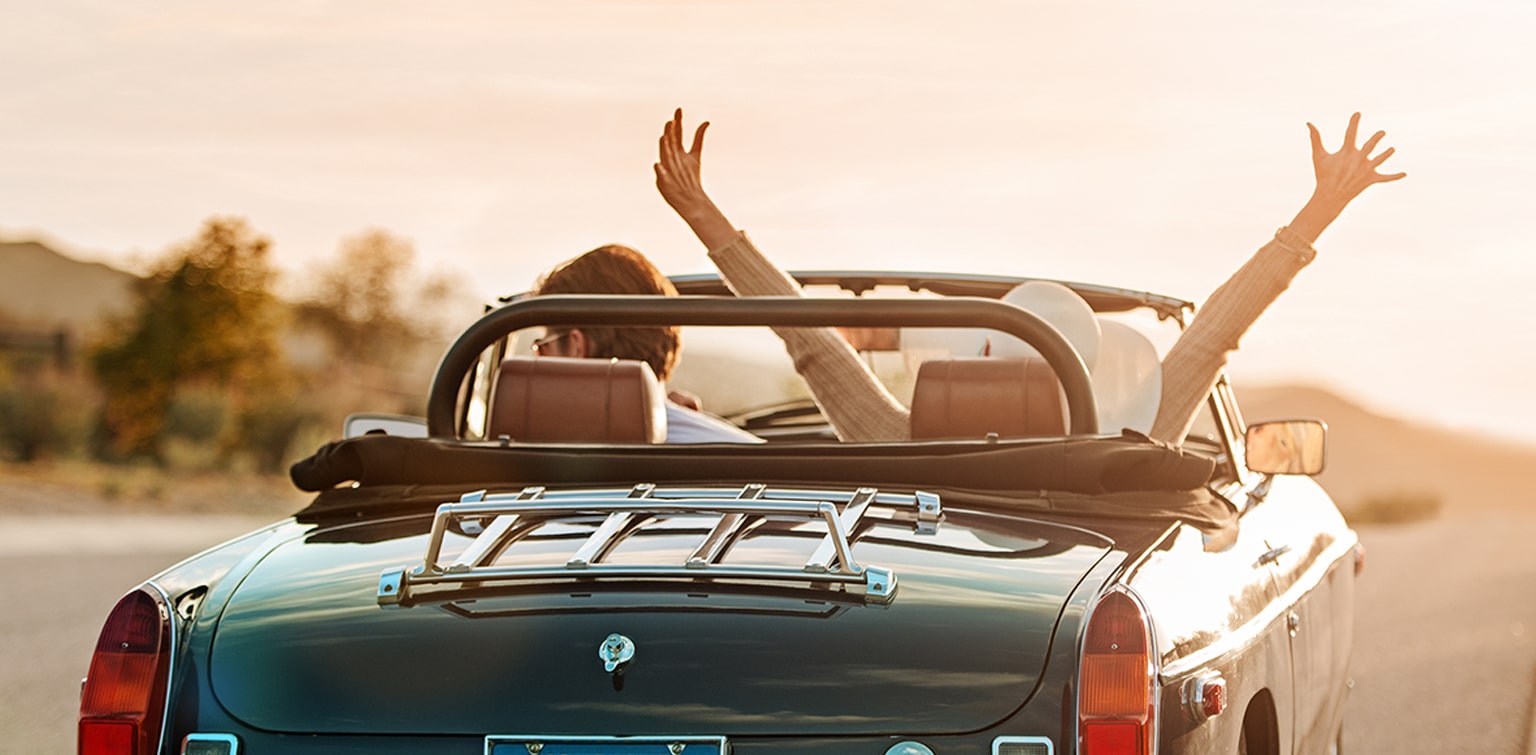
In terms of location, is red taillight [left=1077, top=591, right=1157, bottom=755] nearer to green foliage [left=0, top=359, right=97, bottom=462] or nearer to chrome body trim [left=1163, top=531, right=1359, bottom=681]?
chrome body trim [left=1163, top=531, right=1359, bottom=681]

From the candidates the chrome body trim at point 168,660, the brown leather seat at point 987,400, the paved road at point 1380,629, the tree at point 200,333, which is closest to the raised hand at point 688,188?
the brown leather seat at point 987,400

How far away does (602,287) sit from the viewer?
16.2ft

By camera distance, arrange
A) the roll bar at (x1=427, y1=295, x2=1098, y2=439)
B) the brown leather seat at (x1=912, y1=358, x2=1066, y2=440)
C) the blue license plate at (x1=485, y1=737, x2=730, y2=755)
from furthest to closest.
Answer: the brown leather seat at (x1=912, y1=358, x2=1066, y2=440)
the roll bar at (x1=427, y1=295, x2=1098, y2=439)
the blue license plate at (x1=485, y1=737, x2=730, y2=755)

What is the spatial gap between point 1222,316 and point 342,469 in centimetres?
236

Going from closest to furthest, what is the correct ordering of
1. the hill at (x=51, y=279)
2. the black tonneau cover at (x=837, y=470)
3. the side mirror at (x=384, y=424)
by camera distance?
the black tonneau cover at (x=837, y=470), the side mirror at (x=384, y=424), the hill at (x=51, y=279)

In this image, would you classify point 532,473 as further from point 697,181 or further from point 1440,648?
point 1440,648

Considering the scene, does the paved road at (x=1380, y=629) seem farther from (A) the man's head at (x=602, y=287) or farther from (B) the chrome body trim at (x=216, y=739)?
(B) the chrome body trim at (x=216, y=739)

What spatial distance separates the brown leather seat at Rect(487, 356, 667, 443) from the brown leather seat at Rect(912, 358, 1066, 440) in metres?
0.61

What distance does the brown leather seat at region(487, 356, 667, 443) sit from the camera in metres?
4.07

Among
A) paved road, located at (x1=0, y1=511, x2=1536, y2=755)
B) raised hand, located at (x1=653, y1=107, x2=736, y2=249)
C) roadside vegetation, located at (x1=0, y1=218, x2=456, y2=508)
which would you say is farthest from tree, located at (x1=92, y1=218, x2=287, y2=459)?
raised hand, located at (x1=653, y1=107, x2=736, y2=249)

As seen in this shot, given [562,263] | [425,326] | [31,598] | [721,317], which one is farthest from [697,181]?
[425,326]

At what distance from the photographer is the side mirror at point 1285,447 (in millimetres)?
4805

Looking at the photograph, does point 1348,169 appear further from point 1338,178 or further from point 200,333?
point 200,333

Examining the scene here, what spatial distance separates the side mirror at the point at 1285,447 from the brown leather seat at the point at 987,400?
0.97m
